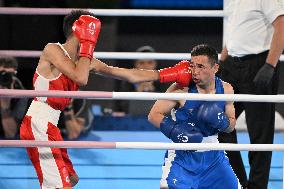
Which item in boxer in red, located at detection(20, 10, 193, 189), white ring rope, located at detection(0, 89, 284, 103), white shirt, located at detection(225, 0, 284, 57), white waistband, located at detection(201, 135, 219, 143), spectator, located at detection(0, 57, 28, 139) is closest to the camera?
white ring rope, located at detection(0, 89, 284, 103)

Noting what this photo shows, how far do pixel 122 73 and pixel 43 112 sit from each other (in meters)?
0.44

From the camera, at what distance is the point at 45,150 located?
130 inches

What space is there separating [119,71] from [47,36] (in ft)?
9.30

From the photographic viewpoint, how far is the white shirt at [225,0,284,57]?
3.76 meters

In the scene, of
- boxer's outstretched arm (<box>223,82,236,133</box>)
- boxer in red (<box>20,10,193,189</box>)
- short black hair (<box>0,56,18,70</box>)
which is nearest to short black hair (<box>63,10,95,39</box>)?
boxer in red (<box>20,10,193,189</box>)

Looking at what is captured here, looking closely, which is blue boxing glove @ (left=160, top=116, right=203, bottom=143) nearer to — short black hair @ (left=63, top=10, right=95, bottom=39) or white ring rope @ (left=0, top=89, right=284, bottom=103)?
white ring rope @ (left=0, top=89, right=284, bottom=103)

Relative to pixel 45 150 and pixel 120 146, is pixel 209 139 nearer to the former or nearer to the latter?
pixel 120 146

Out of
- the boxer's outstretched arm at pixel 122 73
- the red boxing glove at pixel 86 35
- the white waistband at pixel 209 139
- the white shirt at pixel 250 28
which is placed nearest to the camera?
the red boxing glove at pixel 86 35

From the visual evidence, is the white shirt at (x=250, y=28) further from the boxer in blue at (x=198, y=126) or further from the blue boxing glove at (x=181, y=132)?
the blue boxing glove at (x=181, y=132)

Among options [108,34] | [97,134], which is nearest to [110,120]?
[97,134]

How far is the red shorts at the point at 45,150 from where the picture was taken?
331 cm

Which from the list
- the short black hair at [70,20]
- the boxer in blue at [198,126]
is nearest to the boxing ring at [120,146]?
the boxer in blue at [198,126]

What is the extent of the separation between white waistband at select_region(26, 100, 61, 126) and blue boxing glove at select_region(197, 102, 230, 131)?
655mm

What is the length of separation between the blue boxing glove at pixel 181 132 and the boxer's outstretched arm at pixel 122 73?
0.33 metres
